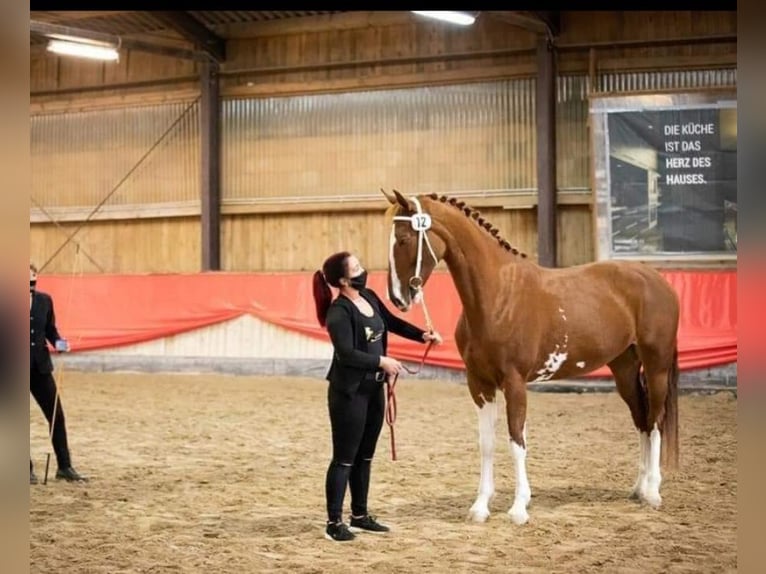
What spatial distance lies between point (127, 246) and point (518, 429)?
1128 centimetres

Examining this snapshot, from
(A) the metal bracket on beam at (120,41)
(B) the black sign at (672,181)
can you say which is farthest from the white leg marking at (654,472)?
(A) the metal bracket on beam at (120,41)

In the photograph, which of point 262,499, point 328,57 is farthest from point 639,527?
point 328,57

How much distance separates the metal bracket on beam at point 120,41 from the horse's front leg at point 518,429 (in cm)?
942

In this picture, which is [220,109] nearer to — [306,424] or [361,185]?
[361,185]

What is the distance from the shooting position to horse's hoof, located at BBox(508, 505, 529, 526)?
14.5ft

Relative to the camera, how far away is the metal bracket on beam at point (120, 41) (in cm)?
1164

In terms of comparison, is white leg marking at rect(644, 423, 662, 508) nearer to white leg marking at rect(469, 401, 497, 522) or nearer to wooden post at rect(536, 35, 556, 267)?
white leg marking at rect(469, 401, 497, 522)

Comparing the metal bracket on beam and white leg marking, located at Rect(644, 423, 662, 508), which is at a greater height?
the metal bracket on beam

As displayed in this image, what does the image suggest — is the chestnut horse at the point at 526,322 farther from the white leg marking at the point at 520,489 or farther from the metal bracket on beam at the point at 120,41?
the metal bracket on beam at the point at 120,41

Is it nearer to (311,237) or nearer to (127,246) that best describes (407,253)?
(311,237)

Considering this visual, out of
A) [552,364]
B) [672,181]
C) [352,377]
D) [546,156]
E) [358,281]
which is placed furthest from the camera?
[546,156]

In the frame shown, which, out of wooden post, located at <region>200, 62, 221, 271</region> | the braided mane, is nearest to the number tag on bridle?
the braided mane

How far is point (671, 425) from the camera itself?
17.0ft

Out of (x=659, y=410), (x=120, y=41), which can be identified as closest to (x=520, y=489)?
(x=659, y=410)
